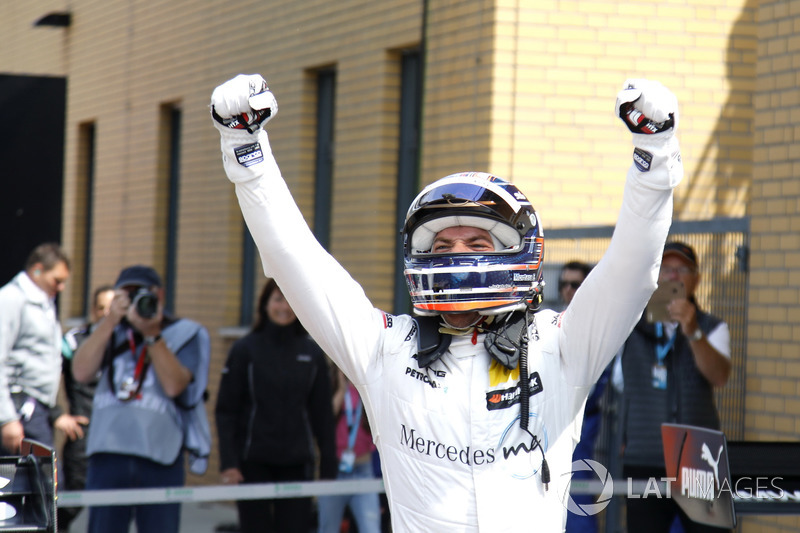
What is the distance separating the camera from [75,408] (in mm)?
7961

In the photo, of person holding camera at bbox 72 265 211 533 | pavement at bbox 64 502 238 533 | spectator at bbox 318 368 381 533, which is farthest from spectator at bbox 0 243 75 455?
pavement at bbox 64 502 238 533

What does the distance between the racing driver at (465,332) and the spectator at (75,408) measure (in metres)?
Result: 5.20

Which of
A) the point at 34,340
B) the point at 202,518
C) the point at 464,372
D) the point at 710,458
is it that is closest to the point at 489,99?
the point at 34,340

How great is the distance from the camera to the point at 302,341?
6.55m

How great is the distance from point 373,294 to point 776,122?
3.56 meters

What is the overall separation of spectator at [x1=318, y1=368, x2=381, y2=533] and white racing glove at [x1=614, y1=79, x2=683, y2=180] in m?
4.69

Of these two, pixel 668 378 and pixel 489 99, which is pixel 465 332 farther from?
pixel 489 99

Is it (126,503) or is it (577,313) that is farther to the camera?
(126,503)

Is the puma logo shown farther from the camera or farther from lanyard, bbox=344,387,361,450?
lanyard, bbox=344,387,361,450

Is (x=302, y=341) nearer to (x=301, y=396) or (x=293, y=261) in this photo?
(x=301, y=396)

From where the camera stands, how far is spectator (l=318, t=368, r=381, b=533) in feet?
22.9

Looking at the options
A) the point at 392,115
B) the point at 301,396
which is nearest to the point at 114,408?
the point at 301,396

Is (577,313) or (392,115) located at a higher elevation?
(392,115)

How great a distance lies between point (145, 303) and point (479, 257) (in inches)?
135
